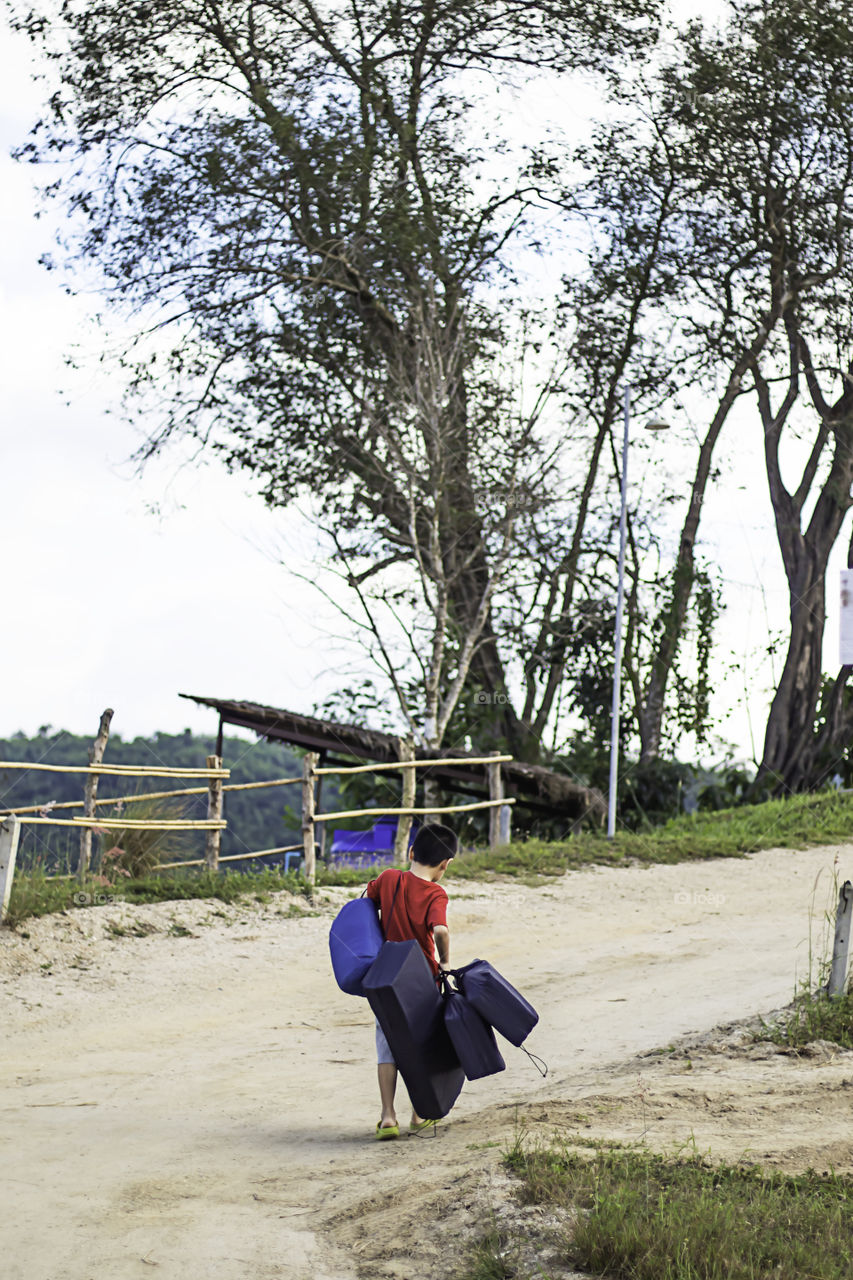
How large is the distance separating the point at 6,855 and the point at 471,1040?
5.69 m

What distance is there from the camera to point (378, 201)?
20.8m

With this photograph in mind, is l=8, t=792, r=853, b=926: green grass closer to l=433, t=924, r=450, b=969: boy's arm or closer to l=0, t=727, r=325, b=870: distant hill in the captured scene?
l=433, t=924, r=450, b=969: boy's arm

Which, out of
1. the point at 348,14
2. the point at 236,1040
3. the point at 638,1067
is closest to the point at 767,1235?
the point at 638,1067

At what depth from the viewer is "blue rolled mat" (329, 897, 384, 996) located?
5.53m

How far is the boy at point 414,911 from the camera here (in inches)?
222

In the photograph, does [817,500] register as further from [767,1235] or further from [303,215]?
[767,1235]

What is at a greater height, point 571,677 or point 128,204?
point 128,204

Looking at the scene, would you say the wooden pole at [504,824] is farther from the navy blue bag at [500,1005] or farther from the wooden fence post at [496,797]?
the navy blue bag at [500,1005]

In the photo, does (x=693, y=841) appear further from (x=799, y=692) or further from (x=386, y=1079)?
(x=386, y=1079)

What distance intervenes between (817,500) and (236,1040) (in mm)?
19010

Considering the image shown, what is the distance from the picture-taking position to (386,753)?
58.1 ft

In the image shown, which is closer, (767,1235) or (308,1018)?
(767,1235)

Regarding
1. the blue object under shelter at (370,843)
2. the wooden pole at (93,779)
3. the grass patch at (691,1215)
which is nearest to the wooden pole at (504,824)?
the blue object under shelter at (370,843)

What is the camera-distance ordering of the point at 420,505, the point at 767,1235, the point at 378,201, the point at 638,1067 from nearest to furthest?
the point at 767,1235 < the point at 638,1067 < the point at 420,505 < the point at 378,201
